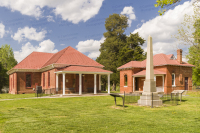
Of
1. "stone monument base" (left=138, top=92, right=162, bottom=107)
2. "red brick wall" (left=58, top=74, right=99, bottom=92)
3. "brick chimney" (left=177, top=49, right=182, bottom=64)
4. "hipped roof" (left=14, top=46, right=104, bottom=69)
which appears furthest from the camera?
"brick chimney" (left=177, top=49, right=182, bottom=64)

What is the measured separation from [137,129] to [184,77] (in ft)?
84.5

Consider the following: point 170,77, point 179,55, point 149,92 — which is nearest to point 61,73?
point 149,92

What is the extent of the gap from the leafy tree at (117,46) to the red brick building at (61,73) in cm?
1277

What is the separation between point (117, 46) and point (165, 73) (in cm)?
1982

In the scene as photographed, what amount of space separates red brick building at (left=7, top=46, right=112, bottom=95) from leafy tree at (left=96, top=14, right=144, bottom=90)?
1277cm

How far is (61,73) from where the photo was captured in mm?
25547

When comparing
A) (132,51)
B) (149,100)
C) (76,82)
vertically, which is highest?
(132,51)

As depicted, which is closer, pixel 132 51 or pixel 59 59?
pixel 59 59

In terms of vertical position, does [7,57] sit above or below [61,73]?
above

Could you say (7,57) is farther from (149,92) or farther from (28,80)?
(149,92)

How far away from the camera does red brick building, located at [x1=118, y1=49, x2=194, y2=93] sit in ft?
89.9

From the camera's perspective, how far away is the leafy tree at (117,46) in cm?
4191

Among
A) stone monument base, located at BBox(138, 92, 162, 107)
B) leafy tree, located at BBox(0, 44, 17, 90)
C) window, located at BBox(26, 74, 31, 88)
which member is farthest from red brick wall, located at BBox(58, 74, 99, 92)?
leafy tree, located at BBox(0, 44, 17, 90)

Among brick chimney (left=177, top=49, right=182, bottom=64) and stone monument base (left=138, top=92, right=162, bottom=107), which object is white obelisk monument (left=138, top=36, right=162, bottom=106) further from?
brick chimney (left=177, top=49, right=182, bottom=64)
